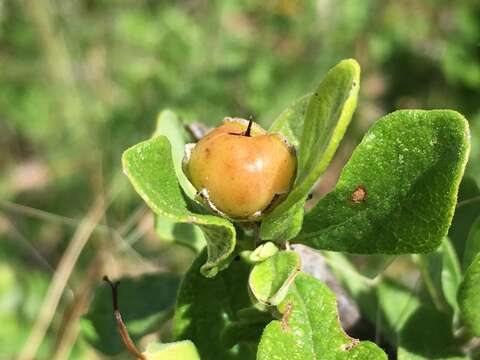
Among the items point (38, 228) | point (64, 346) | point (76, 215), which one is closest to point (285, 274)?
point (64, 346)

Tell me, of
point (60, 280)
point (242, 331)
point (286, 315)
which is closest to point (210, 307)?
point (242, 331)

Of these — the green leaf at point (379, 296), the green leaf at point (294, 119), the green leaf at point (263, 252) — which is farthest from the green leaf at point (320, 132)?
the green leaf at point (379, 296)

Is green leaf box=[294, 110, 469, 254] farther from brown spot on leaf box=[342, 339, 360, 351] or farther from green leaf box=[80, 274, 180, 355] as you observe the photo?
green leaf box=[80, 274, 180, 355]

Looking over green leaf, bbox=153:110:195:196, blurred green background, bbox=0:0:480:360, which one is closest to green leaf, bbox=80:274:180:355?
green leaf, bbox=153:110:195:196

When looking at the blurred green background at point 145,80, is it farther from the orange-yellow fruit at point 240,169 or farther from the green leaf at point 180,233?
the orange-yellow fruit at point 240,169

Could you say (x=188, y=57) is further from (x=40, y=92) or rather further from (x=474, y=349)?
(x=474, y=349)

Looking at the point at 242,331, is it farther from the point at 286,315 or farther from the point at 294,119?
the point at 294,119
